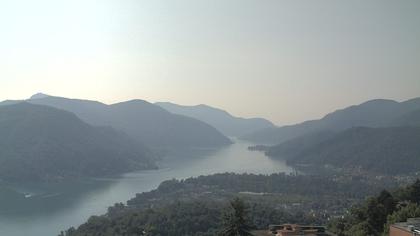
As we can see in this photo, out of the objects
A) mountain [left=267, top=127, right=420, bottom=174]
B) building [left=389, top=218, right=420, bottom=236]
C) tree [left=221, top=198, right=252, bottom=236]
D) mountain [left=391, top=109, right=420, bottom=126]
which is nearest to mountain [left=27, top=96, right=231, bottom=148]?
mountain [left=267, top=127, right=420, bottom=174]

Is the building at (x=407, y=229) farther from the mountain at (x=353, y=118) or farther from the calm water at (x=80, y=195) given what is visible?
the mountain at (x=353, y=118)

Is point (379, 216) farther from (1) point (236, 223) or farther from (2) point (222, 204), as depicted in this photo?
(2) point (222, 204)

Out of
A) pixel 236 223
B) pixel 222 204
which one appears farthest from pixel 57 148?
pixel 236 223

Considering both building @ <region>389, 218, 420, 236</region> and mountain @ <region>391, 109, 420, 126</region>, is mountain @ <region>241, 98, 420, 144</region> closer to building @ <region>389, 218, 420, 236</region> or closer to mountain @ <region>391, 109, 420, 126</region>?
mountain @ <region>391, 109, 420, 126</region>

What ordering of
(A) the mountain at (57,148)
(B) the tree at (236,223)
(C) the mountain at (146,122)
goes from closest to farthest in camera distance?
1. (B) the tree at (236,223)
2. (A) the mountain at (57,148)
3. (C) the mountain at (146,122)

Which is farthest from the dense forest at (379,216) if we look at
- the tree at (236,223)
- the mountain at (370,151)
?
the mountain at (370,151)

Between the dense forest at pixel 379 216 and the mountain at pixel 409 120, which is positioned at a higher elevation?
the mountain at pixel 409 120
